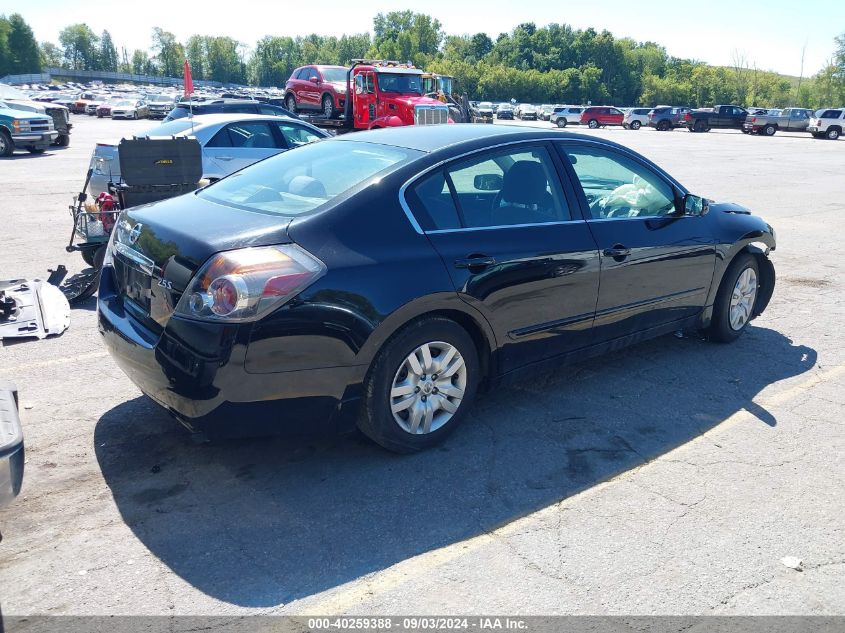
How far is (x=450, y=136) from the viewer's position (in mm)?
4520

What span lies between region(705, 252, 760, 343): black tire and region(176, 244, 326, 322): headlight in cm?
362

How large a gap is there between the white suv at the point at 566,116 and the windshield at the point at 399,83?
1380 inches

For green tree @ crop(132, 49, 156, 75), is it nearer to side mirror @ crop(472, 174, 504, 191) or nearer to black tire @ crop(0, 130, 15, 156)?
black tire @ crop(0, 130, 15, 156)

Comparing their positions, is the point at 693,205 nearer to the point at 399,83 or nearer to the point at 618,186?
the point at 618,186

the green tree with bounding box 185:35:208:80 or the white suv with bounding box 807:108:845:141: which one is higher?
the green tree with bounding box 185:35:208:80

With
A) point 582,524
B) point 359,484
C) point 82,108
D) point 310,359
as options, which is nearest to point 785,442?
point 582,524

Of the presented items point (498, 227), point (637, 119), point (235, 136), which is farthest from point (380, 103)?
point (637, 119)

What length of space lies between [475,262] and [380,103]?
20835 millimetres

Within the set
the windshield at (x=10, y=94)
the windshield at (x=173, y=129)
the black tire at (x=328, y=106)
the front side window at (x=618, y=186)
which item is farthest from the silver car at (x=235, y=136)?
the windshield at (x=10, y=94)

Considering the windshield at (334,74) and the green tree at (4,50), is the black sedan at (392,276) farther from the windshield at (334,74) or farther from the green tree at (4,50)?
the green tree at (4,50)

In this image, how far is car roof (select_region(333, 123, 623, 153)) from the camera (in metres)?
4.36

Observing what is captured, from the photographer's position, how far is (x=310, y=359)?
3.52 m

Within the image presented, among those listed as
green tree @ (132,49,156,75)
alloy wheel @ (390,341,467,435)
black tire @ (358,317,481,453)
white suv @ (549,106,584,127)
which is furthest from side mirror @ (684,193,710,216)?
green tree @ (132,49,156,75)

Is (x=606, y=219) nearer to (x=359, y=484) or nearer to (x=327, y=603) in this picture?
(x=359, y=484)
